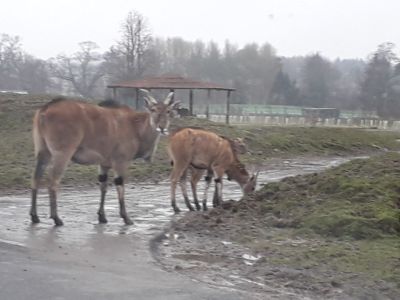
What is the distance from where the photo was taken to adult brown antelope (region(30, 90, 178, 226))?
12148mm

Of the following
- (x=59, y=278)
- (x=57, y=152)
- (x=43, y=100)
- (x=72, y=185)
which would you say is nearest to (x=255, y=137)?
(x=43, y=100)

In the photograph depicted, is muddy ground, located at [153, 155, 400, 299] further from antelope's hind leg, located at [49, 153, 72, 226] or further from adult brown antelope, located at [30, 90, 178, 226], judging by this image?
antelope's hind leg, located at [49, 153, 72, 226]

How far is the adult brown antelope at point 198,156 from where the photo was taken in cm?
1460

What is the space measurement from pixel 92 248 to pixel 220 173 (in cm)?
534

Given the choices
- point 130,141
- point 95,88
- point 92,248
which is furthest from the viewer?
point 95,88

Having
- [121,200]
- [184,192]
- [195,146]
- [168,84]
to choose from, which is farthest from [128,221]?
[168,84]

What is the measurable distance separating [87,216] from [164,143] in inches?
520

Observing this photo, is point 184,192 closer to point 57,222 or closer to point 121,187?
point 121,187

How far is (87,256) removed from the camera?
9.68 meters

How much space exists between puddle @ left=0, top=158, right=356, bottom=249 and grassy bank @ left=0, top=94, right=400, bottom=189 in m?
1.52

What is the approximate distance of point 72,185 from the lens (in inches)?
709

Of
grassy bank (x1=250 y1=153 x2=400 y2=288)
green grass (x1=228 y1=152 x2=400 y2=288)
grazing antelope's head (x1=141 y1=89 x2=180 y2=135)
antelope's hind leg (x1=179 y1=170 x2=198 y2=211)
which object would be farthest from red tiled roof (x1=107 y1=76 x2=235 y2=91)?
grazing antelope's head (x1=141 y1=89 x2=180 y2=135)

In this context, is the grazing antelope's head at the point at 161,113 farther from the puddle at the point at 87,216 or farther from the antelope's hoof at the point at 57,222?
the antelope's hoof at the point at 57,222

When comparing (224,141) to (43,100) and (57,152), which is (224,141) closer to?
(57,152)
